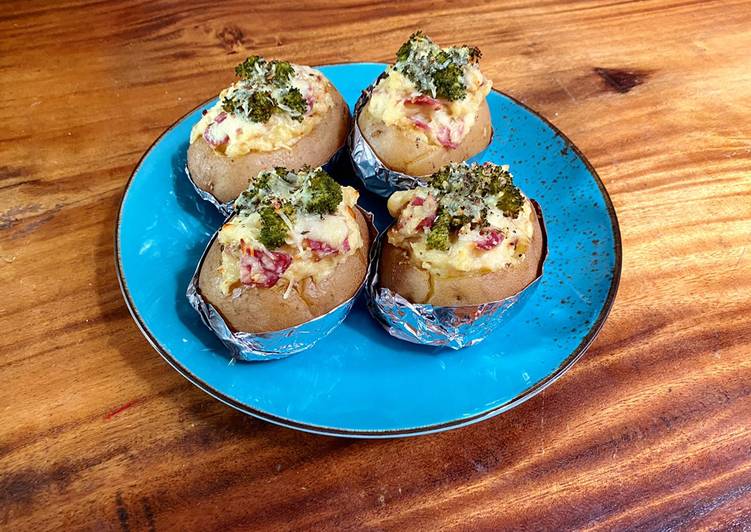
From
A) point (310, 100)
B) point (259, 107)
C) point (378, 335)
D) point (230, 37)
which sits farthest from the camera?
point (230, 37)

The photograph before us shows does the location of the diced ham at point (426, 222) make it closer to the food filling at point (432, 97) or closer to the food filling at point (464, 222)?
the food filling at point (464, 222)

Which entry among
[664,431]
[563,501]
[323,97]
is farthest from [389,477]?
[323,97]

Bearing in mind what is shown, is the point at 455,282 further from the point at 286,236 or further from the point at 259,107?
the point at 259,107

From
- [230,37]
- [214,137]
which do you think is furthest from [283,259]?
[230,37]

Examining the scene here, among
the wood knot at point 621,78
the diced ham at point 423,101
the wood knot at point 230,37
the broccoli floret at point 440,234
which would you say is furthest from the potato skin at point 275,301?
the wood knot at point 621,78

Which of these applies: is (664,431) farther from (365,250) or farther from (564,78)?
(564,78)

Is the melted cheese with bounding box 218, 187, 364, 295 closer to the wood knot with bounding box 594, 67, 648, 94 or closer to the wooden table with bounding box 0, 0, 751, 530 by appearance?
the wooden table with bounding box 0, 0, 751, 530
